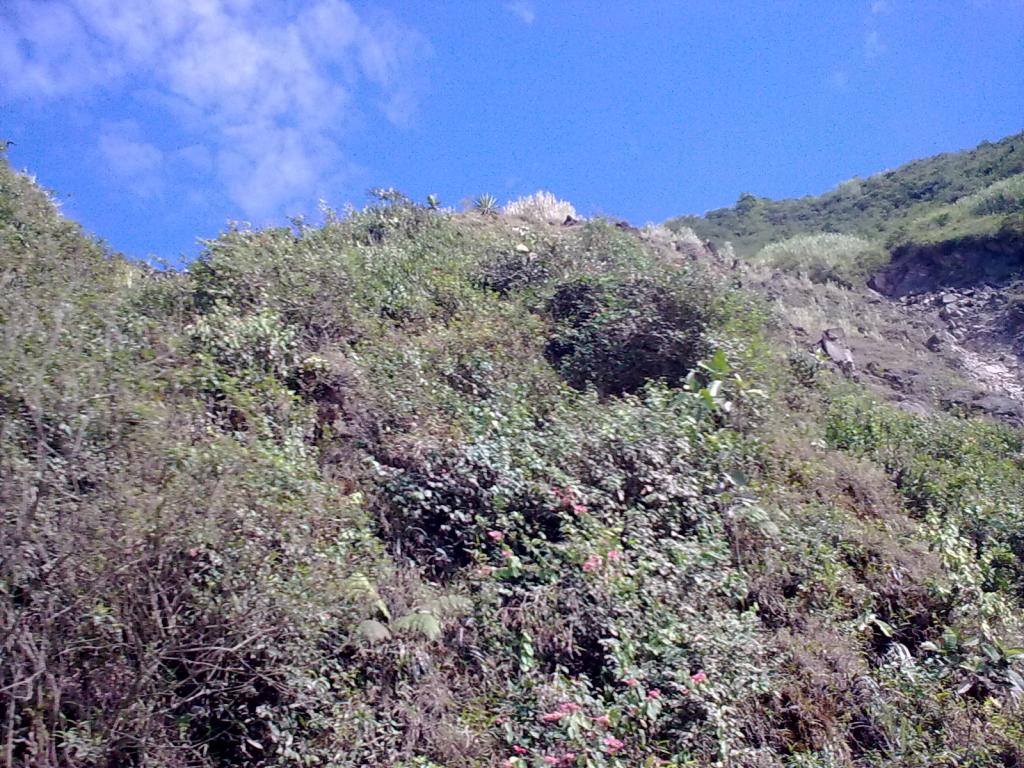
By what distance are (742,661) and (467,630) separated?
154 cm

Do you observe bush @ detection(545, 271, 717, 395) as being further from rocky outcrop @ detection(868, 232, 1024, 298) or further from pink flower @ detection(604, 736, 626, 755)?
rocky outcrop @ detection(868, 232, 1024, 298)

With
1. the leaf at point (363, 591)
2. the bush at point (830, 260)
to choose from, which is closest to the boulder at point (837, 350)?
the bush at point (830, 260)

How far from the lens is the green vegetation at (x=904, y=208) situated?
21.8m

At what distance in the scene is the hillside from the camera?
4164mm

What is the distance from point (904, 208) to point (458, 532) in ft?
88.3

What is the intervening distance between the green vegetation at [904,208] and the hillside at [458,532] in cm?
1325

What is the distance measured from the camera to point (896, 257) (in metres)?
21.1

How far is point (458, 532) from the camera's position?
239 inches

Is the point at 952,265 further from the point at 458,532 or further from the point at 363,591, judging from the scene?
the point at 363,591

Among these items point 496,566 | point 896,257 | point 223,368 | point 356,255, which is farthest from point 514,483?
point 896,257

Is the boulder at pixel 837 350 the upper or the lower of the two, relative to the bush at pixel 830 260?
lower

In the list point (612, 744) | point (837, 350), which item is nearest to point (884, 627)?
point (612, 744)

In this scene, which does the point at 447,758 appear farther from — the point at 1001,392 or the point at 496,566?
the point at 1001,392

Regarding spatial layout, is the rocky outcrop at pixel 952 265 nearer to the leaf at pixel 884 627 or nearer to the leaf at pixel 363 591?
the leaf at pixel 884 627
